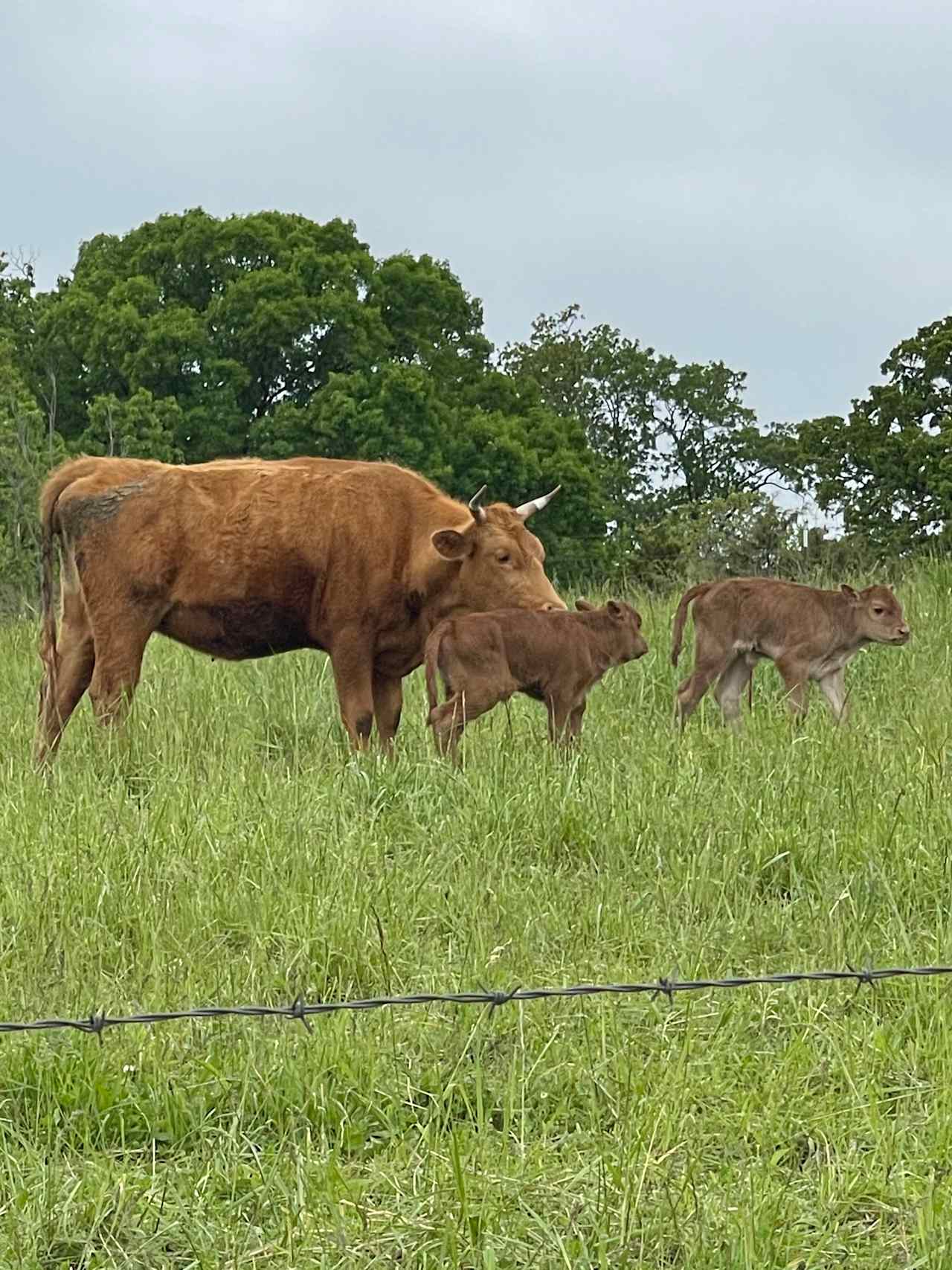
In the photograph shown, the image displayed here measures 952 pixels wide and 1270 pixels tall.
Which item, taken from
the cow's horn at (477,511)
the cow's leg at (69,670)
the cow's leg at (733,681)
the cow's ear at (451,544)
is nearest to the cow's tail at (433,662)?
Result: the cow's ear at (451,544)

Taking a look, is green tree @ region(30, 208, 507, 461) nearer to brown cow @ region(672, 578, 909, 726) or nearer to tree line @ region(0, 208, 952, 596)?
tree line @ region(0, 208, 952, 596)

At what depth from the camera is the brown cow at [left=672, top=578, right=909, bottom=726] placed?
40.6ft

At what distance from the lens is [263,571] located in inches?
414

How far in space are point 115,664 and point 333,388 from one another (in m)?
31.9

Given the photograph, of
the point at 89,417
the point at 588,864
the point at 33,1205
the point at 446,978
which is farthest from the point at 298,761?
the point at 89,417

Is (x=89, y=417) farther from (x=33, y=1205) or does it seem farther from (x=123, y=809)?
(x=33, y=1205)

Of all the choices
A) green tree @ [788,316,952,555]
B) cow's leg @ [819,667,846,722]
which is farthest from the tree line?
cow's leg @ [819,667,846,722]

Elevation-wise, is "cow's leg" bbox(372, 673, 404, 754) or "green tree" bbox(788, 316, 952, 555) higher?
"green tree" bbox(788, 316, 952, 555)

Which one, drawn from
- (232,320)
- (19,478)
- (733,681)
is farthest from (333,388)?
(733,681)

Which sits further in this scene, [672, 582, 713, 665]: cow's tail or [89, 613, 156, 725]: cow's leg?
[672, 582, 713, 665]: cow's tail

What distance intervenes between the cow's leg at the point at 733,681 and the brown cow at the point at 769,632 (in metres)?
0.09

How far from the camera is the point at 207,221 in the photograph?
44688 millimetres

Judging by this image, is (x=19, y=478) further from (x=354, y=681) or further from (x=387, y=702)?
(x=354, y=681)

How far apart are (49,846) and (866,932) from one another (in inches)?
126
